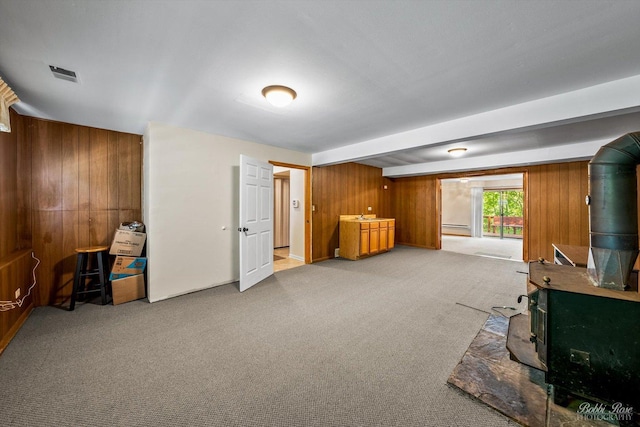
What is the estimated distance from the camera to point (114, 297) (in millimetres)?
3002

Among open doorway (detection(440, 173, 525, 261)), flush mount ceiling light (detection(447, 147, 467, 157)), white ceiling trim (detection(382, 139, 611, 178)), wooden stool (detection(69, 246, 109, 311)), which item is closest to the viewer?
wooden stool (detection(69, 246, 109, 311))

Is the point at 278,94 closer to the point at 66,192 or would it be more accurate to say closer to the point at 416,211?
the point at 66,192

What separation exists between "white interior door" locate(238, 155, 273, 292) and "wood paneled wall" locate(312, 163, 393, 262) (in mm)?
1407

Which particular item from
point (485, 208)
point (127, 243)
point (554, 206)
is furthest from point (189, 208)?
point (485, 208)

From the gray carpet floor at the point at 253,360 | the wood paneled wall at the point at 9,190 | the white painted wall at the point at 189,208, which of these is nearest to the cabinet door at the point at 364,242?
the gray carpet floor at the point at 253,360

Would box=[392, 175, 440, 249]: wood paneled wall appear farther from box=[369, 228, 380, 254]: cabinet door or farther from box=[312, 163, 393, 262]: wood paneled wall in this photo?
box=[369, 228, 380, 254]: cabinet door

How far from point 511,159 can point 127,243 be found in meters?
6.88

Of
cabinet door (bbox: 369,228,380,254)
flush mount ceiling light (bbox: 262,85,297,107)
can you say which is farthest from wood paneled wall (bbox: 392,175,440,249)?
flush mount ceiling light (bbox: 262,85,297,107)

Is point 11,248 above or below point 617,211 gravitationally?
below

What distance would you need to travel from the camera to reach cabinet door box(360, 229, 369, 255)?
562 cm

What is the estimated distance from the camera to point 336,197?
5.93m

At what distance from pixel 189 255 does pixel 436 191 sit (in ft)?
20.8

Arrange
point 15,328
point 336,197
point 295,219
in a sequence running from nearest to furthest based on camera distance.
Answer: point 15,328
point 295,219
point 336,197

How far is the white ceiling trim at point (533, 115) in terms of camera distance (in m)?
2.09
